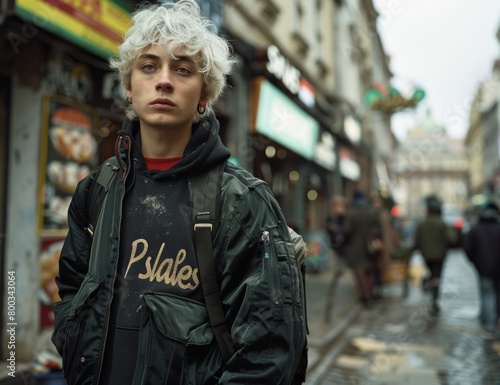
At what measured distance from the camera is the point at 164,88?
5.05ft

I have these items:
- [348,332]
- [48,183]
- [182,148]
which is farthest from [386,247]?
[182,148]

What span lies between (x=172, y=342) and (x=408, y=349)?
5.05 meters

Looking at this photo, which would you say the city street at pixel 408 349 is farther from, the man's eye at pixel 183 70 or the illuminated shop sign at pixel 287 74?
the illuminated shop sign at pixel 287 74

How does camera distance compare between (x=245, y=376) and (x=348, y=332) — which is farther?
(x=348, y=332)

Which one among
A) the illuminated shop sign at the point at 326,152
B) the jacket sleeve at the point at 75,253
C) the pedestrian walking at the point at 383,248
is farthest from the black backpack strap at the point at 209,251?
the illuminated shop sign at the point at 326,152

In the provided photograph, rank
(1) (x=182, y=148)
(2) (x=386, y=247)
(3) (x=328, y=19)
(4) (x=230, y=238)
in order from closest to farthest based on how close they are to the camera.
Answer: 1. (4) (x=230, y=238)
2. (1) (x=182, y=148)
3. (2) (x=386, y=247)
4. (3) (x=328, y=19)

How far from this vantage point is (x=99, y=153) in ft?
18.0

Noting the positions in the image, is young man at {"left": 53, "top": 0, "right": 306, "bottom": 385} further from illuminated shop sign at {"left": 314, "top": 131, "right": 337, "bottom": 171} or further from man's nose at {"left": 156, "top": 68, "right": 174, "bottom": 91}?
illuminated shop sign at {"left": 314, "top": 131, "right": 337, "bottom": 171}

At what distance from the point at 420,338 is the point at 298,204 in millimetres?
6681

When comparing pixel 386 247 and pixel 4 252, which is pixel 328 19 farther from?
pixel 4 252

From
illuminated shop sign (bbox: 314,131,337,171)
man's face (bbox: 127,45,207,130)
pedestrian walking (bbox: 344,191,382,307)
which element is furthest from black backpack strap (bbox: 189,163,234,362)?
illuminated shop sign (bbox: 314,131,337,171)

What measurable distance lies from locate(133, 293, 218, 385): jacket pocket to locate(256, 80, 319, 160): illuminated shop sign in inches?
286

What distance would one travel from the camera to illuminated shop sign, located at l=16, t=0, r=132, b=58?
158 inches

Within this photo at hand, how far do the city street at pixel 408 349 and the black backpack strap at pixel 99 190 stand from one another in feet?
11.3
